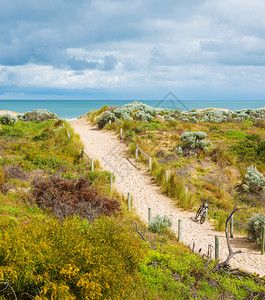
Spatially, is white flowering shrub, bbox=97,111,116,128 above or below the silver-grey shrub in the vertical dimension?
above

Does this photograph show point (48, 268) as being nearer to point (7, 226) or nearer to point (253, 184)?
point (7, 226)

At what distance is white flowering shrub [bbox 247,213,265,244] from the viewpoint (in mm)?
10805

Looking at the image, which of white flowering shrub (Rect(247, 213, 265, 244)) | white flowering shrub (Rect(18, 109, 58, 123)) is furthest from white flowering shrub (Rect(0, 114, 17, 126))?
white flowering shrub (Rect(247, 213, 265, 244))

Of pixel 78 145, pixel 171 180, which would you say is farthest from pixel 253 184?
pixel 78 145

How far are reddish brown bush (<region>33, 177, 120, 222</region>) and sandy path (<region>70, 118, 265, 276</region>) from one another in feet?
Answer: 7.57

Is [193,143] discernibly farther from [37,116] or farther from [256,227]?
[37,116]

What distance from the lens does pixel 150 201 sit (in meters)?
14.3

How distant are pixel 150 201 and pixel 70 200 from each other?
16.8 ft

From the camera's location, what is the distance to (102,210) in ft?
33.9

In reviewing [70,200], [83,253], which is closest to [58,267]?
[83,253]

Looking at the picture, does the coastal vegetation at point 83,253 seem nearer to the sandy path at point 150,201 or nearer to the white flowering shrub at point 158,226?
the white flowering shrub at point 158,226

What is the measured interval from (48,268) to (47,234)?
1.14 meters

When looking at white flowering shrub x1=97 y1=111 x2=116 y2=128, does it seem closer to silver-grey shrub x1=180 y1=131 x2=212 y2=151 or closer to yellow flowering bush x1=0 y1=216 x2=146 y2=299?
silver-grey shrub x1=180 y1=131 x2=212 y2=151

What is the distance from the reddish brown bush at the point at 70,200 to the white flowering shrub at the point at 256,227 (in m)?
5.07
